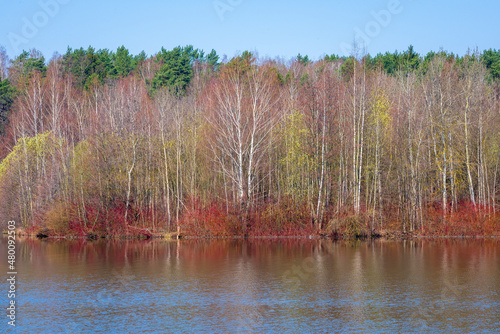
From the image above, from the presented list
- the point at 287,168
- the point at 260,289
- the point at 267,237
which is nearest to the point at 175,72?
the point at 287,168

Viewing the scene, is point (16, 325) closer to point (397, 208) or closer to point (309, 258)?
point (309, 258)

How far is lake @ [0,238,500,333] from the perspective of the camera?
16422mm

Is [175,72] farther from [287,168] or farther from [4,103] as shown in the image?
[287,168]

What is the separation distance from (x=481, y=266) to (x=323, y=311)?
11520mm

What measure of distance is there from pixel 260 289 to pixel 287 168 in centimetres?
2159

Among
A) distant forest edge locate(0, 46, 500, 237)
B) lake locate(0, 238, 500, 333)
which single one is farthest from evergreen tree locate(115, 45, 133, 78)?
lake locate(0, 238, 500, 333)

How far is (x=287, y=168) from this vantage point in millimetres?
42250

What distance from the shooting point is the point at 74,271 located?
25.8 m

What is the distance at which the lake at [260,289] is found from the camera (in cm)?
1642

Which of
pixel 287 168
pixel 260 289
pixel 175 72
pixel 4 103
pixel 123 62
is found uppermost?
pixel 123 62

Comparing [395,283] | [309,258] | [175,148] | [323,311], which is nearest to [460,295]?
[395,283]

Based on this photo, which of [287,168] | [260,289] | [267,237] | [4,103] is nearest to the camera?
[260,289]

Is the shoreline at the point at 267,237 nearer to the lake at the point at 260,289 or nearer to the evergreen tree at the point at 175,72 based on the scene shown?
the lake at the point at 260,289

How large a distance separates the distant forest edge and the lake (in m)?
6.55
